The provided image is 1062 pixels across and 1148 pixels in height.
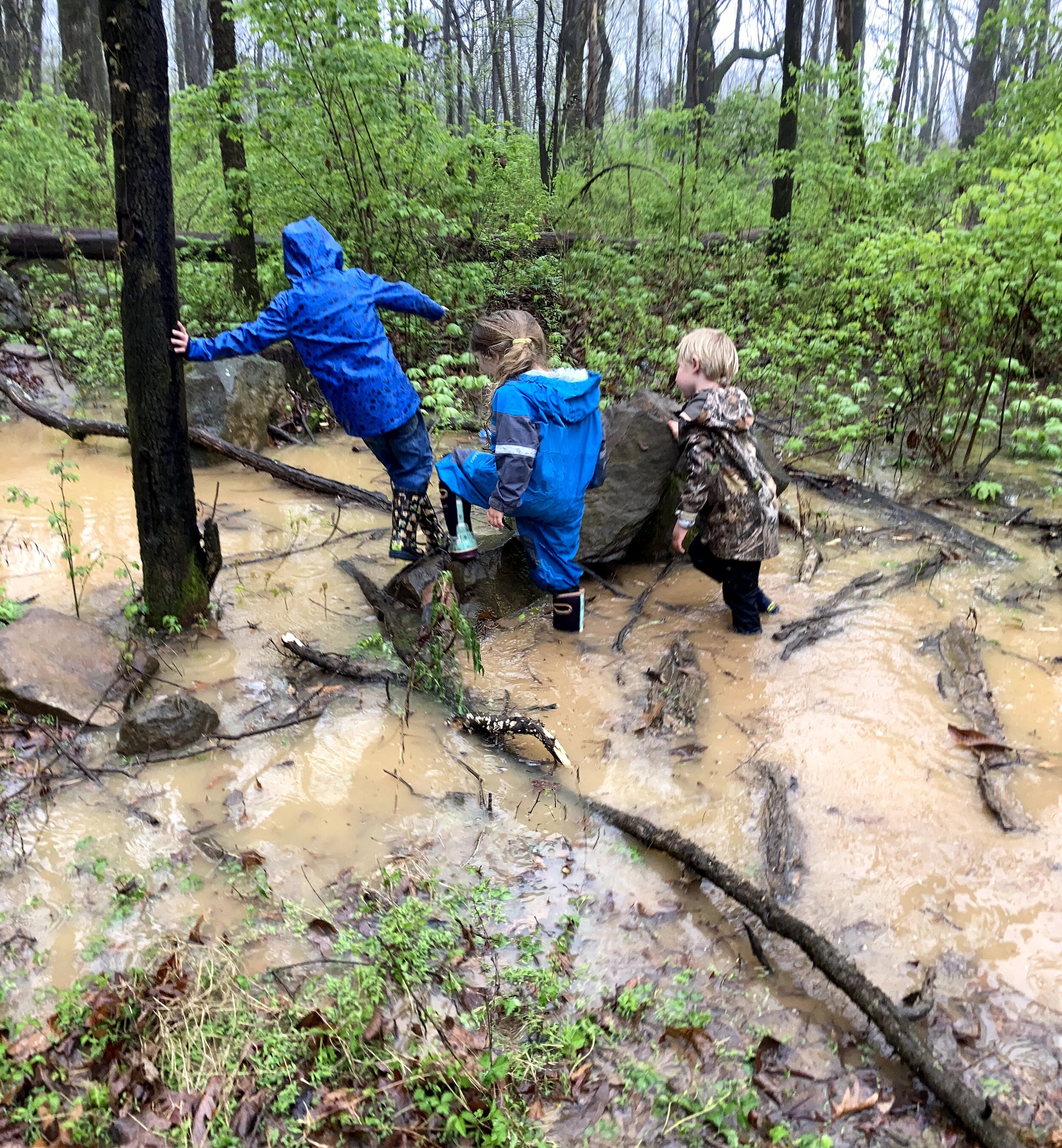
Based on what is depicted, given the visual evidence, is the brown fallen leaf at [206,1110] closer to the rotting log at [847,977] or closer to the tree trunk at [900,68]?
the rotting log at [847,977]

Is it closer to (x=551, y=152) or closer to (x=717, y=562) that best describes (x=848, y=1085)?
(x=717, y=562)

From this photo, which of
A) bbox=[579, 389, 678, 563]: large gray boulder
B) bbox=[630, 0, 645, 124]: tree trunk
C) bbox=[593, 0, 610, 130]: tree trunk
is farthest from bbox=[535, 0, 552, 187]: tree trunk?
bbox=[630, 0, 645, 124]: tree trunk

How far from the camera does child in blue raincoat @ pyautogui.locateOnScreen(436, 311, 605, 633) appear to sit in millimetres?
4051

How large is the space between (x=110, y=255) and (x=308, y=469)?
5242mm

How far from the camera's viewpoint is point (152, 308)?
3723 mm

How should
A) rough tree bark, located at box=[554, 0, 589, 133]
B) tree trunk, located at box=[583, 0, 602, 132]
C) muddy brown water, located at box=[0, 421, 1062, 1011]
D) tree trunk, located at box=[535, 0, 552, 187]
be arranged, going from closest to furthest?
1. muddy brown water, located at box=[0, 421, 1062, 1011]
2. tree trunk, located at box=[535, 0, 552, 187]
3. rough tree bark, located at box=[554, 0, 589, 133]
4. tree trunk, located at box=[583, 0, 602, 132]

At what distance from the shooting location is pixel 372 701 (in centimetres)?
407

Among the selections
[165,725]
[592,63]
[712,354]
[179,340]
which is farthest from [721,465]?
[592,63]

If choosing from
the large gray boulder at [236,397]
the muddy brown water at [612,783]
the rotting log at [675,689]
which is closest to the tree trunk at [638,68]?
the large gray boulder at [236,397]

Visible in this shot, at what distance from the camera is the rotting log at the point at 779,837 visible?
3.04m

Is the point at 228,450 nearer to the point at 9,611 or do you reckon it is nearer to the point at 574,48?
the point at 9,611

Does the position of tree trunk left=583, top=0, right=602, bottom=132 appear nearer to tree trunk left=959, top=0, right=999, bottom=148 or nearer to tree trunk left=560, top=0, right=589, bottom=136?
tree trunk left=560, top=0, right=589, bottom=136

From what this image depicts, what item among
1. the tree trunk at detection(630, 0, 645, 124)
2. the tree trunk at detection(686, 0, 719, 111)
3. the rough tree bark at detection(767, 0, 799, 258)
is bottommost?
the rough tree bark at detection(767, 0, 799, 258)

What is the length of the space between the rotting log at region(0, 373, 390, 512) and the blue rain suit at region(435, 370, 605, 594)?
2048mm
